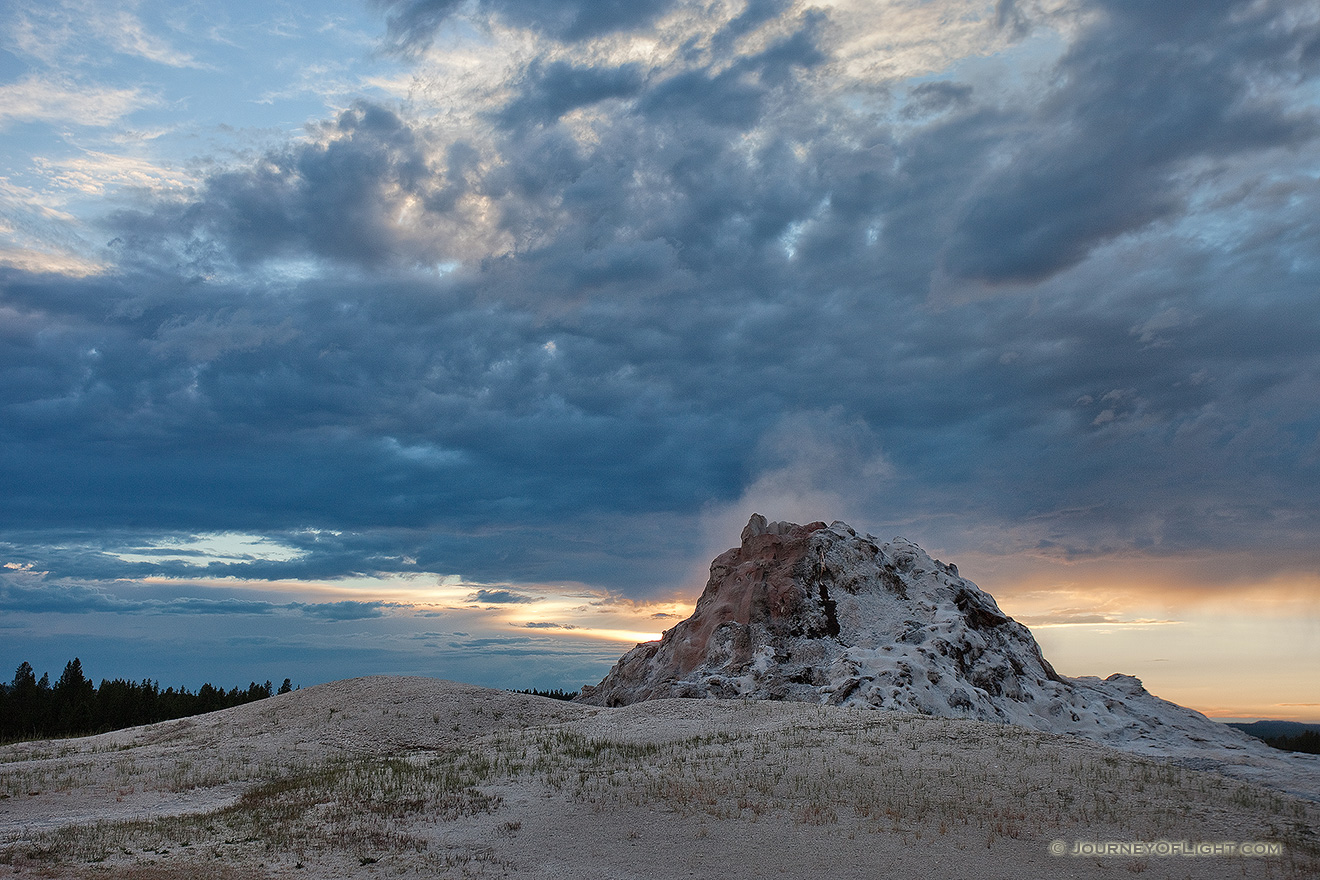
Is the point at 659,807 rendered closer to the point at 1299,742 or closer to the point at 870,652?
the point at 870,652

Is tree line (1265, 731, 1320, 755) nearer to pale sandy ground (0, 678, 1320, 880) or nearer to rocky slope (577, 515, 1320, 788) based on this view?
rocky slope (577, 515, 1320, 788)

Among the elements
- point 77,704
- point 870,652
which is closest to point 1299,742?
point 870,652

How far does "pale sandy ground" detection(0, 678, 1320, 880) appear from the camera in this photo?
15281 millimetres

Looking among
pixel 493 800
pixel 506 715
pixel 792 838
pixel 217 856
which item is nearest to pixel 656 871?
pixel 792 838

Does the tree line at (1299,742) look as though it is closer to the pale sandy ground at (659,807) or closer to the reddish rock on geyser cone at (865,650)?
the reddish rock on geyser cone at (865,650)

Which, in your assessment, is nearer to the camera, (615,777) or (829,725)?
(615,777)

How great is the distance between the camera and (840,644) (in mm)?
45125

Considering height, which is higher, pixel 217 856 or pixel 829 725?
pixel 829 725

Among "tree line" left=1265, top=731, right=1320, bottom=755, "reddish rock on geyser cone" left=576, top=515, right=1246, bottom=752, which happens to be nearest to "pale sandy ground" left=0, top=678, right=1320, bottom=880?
"reddish rock on geyser cone" left=576, top=515, right=1246, bottom=752

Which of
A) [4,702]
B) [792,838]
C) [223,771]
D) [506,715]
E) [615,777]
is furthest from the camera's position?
[4,702]

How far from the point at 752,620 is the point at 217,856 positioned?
33.9 metres

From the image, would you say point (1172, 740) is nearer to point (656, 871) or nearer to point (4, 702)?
point (656, 871)

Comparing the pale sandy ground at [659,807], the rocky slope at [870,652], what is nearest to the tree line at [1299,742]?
the rocky slope at [870,652]

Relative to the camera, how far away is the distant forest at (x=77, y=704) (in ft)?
206
